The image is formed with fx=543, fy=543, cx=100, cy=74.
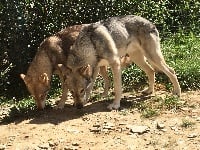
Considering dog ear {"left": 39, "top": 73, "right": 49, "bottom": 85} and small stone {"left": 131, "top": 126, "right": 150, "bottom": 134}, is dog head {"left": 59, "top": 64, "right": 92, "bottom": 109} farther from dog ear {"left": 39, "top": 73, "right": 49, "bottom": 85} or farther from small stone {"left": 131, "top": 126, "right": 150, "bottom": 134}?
small stone {"left": 131, "top": 126, "right": 150, "bottom": 134}

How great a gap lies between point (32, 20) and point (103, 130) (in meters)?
4.46

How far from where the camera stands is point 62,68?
10.3m

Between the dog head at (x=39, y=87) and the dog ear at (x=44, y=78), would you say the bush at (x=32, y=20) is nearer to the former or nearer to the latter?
the dog head at (x=39, y=87)

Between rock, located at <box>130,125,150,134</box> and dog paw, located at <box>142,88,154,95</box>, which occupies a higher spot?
dog paw, located at <box>142,88,154,95</box>

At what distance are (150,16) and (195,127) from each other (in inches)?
213

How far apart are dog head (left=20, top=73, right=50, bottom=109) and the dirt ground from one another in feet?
1.19

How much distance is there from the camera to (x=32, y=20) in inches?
495

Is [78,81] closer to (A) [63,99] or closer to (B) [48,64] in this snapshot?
(A) [63,99]

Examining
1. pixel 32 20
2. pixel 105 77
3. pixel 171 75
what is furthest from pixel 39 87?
pixel 171 75

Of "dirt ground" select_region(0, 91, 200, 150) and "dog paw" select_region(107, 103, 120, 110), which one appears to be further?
"dog paw" select_region(107, 103, 120, 110)

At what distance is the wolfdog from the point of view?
10055 mm

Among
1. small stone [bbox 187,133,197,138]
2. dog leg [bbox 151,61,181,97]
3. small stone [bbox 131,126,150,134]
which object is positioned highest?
dog leg [bbox 151,61,181,97]

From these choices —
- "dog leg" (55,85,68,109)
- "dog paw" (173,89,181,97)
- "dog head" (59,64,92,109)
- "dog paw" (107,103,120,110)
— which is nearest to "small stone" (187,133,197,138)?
"dog paw" (107,103,120,110)

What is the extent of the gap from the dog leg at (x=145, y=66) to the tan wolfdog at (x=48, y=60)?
4.17ft
